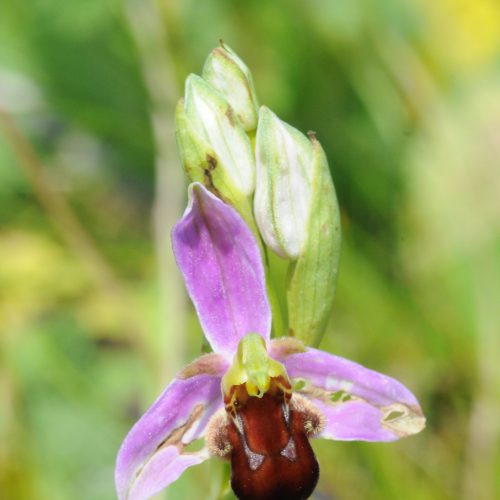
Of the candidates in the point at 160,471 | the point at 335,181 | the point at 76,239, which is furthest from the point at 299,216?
the point at 335,181

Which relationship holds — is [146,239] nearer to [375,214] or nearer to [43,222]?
[43,222]

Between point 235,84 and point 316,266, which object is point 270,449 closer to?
point 316,266

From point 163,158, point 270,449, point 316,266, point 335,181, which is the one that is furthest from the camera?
point 335,181

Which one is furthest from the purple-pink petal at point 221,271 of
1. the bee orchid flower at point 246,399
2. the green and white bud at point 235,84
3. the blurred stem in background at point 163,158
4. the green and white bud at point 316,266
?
the blurred stem in background at point 163,158

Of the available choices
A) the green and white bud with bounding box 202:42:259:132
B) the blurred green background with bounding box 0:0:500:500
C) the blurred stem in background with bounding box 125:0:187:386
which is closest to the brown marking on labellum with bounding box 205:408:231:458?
the green and white bud with bounding box 202:42:259:132

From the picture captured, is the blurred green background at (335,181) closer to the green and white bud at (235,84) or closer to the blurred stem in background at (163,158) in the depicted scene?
the blurred stem in background at (163,158)

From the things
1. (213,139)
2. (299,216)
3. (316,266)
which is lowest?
(316,266)

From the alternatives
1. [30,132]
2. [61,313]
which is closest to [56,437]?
[61,313]
